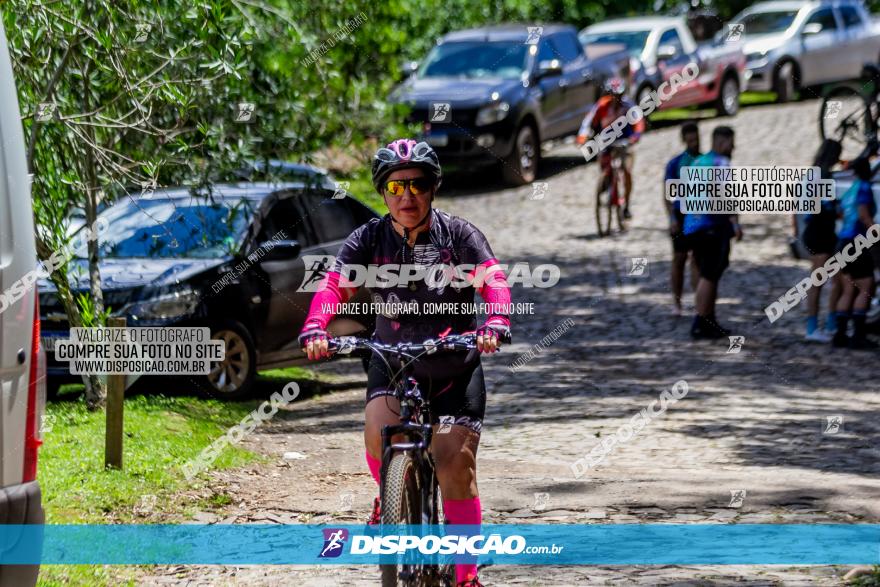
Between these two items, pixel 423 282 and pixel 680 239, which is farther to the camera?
pixel 680 239

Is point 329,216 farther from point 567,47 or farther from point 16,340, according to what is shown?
point 567,47

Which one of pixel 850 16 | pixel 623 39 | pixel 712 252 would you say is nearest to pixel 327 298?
pixel 712 252

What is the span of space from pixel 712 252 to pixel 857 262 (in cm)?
138

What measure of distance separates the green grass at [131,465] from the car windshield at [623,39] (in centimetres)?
1795

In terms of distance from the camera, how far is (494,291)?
19.5 feet

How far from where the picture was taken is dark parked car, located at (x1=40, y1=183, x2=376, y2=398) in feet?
37.3

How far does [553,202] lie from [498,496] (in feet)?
48.4

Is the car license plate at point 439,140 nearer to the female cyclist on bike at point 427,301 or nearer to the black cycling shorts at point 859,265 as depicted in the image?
the black cycling shorts at point 859,265

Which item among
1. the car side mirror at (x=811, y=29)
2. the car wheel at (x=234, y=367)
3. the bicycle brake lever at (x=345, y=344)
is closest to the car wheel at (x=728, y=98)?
the car side mirror at (x=811, y=29)

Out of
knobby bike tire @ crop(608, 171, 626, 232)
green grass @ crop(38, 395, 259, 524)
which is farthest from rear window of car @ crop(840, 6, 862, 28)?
green grass @ crop(38, 395, 259, 524)

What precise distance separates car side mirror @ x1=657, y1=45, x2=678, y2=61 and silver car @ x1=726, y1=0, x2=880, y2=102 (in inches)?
78.2

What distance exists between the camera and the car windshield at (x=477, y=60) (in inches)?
934

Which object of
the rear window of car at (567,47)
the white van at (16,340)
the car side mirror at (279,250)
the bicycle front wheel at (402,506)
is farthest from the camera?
the rear window of car at (567,47)

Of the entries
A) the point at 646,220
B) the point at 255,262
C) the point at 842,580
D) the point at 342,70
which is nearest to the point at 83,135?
the point at 255,262
